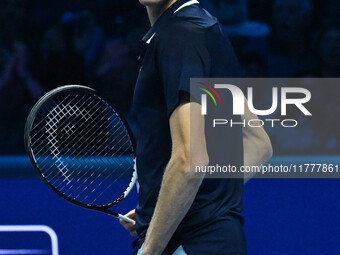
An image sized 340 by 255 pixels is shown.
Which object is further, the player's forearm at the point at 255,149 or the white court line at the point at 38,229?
the white court line at the point at 38,229

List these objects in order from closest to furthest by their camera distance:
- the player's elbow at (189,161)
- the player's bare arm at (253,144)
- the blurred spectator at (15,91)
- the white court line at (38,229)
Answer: the player's elbow at (189,161)
the player's bare arm at (253,144)
the white court line at (38,229)
the blurred spectator at (15,91)

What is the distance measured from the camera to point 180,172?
1910mm

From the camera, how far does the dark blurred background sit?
4.11m

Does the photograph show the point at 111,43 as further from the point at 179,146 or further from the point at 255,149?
the point at 179,146

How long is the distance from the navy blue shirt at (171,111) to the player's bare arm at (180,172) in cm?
5

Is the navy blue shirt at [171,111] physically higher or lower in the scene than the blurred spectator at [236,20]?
higher

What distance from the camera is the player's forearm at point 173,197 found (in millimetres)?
1913

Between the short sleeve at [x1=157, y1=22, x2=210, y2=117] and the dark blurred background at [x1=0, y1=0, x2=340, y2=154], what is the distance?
6.91 ft

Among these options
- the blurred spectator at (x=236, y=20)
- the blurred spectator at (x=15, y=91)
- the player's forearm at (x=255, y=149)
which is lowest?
the blurred spectator at (x=15, y=91)

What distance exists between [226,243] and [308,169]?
183cm

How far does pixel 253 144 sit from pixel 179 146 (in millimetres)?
433

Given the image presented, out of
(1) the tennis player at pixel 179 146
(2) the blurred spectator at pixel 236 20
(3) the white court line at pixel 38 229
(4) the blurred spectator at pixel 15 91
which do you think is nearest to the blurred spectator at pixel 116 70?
(4) the blurred spectator at pixel 15 91

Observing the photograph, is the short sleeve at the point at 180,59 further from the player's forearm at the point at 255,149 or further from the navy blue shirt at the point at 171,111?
the player's forearm at the point at 255,149

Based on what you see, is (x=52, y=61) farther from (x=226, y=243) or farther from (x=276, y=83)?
(x=226, y=243)
